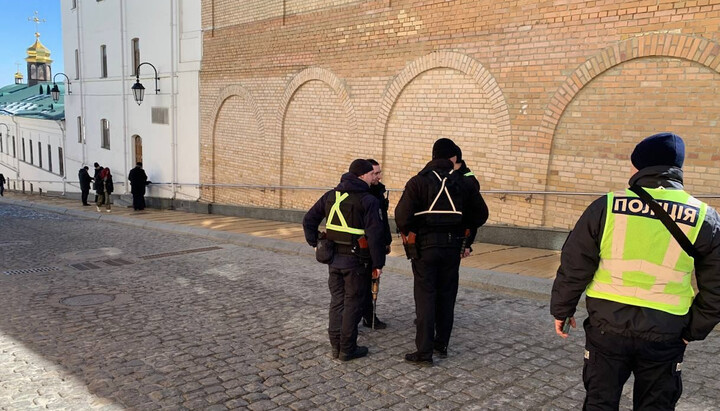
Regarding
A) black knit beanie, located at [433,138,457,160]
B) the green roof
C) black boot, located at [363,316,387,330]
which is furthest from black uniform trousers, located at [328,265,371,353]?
the green roof

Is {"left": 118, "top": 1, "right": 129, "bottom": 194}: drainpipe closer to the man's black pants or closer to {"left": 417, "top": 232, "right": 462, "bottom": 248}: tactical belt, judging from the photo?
the man's black pants

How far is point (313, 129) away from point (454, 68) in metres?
4.78

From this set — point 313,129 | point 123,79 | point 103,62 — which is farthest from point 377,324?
point 103,62

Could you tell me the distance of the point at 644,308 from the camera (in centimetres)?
295

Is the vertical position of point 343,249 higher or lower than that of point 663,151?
lower

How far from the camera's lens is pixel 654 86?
8.52 meters

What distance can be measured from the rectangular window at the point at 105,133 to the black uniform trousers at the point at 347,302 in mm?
22453

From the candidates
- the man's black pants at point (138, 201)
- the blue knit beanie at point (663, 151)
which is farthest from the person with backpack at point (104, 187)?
the blue knit beanie at point (663, 151)

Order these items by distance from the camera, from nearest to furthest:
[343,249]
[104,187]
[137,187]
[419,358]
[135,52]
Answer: [419,358] → [343,249] → [104,187] → [137,187] → [135,52]

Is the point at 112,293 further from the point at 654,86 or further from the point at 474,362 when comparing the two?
the point at 654,86

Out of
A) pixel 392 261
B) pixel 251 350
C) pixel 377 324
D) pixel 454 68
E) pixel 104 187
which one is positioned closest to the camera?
pixel 251 350

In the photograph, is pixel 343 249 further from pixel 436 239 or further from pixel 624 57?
pixel 624 57

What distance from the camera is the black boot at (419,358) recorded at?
5039 millimetres

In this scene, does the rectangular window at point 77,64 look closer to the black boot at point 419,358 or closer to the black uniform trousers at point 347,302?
the black uniform trousers at point 347,302
